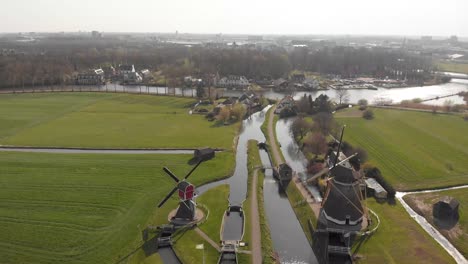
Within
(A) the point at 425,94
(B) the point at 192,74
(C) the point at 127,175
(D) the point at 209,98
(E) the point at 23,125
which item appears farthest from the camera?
(B) the point at 192,74

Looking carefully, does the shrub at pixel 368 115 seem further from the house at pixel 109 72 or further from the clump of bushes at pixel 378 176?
the house at pixel 109 72

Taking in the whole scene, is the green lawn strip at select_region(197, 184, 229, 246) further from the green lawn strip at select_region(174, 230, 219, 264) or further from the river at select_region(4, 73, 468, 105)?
the river at select_region(4, 73, 468, 105)

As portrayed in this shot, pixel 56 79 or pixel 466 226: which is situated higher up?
pixel 56 79

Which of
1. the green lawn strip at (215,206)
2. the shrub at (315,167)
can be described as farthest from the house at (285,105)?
the green lawn strip at (215,206)

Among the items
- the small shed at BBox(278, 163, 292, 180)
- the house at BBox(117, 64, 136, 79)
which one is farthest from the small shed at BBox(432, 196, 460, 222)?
the house at BBox(117, 64, 136, 79)

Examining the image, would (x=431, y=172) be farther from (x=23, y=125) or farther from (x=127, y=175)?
(x=23, y=125)

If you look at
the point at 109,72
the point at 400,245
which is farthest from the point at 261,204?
the point at 109,72

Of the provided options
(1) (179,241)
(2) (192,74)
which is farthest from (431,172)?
(2) (192,74)
